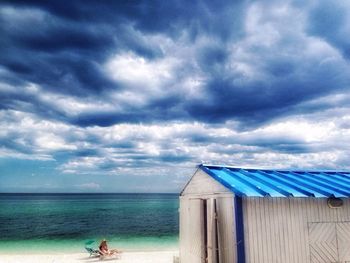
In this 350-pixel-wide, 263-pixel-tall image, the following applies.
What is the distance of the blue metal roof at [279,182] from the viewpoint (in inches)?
358

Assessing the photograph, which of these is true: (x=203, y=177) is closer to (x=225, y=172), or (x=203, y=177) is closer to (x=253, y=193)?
(x=225, y=172)

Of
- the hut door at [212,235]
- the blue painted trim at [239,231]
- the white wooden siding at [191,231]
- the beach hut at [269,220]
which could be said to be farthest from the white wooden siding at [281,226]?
the white wooden siding at [191,231]

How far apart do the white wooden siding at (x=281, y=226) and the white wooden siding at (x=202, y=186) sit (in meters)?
1.05

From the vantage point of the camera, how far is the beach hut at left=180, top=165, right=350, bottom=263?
880 centimetres

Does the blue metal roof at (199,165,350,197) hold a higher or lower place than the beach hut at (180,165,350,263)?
higher

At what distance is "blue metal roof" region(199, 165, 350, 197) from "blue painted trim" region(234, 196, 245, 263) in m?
0.41

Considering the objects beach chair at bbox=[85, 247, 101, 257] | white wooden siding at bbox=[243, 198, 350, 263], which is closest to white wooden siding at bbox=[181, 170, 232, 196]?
white wooden siding at bbox=[243, 198, 350, 263]

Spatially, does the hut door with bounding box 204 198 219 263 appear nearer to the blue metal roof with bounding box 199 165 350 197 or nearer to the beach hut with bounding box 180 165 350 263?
the beach hut with bounding box 180 165 350 263

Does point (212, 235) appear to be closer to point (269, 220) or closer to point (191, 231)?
point (269, 220)

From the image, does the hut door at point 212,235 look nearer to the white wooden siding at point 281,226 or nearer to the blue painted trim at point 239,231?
the blue painted trim at point 239,231

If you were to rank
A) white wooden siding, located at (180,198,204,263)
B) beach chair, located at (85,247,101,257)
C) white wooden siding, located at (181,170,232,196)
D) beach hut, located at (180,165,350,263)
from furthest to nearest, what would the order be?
1. beach chair, located at (85,247,101,257)
2. white wooden siding, located at (180,198,204,263)
3. white wooden siding, located at (181,170,232,196)
4. beach hut, located at (180,165,350,263)

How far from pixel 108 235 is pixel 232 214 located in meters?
40.1

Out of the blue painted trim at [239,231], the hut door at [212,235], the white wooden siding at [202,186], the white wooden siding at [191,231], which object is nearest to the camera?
the blue painted trim at [239,231]

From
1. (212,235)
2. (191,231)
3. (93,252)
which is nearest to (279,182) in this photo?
(212,235)
